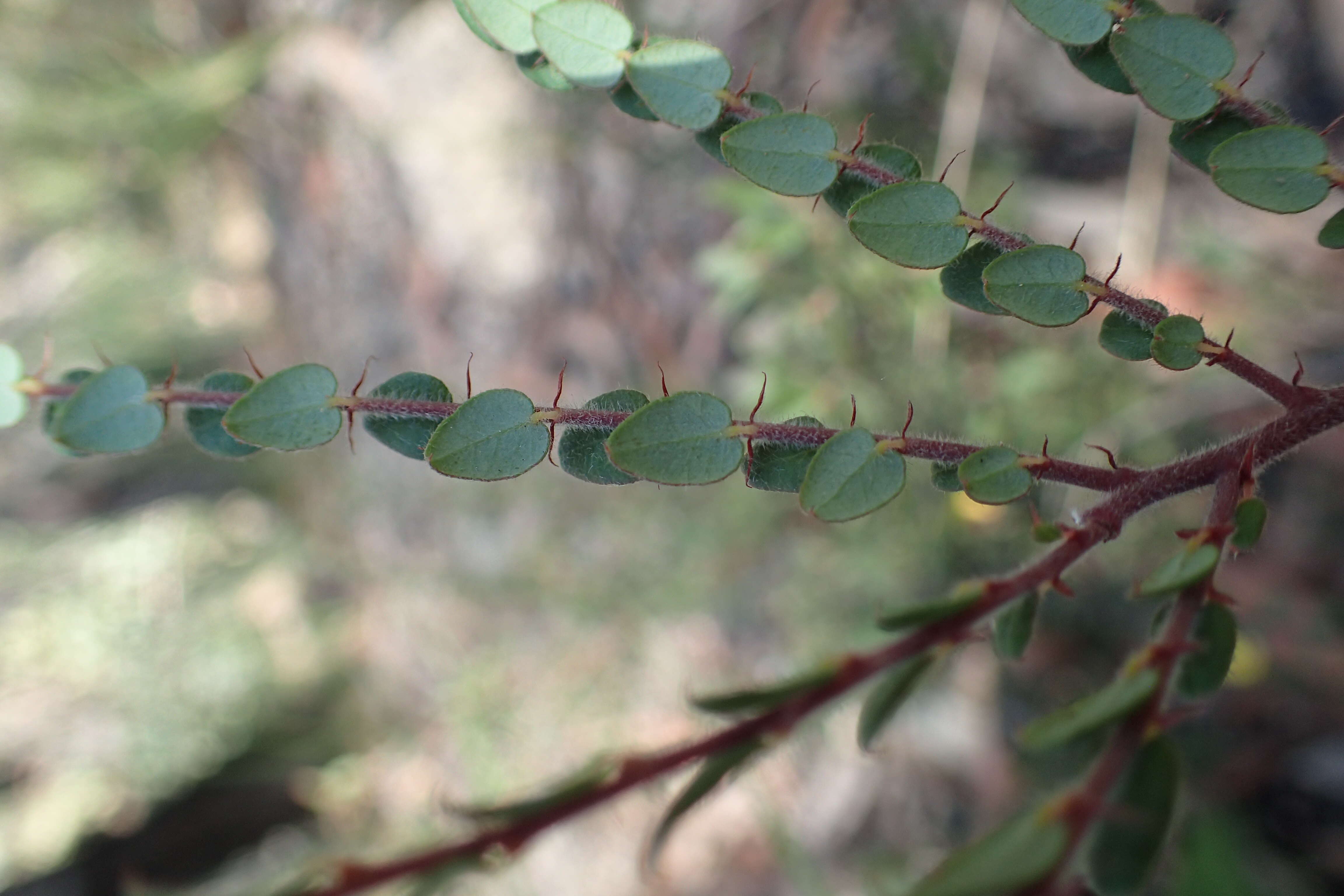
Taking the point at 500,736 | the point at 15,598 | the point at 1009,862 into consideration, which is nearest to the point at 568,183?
the point at 500,736

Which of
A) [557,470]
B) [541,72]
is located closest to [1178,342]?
[541,72]

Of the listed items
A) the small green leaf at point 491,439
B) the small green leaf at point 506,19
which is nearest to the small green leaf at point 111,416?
the small green leaf at point 491,439

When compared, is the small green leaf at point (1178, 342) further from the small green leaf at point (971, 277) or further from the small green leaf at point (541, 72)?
the small green leaf at point (541, 72)

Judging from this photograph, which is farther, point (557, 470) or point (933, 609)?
point (557, 470)

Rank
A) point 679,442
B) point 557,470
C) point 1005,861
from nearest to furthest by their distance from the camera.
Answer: point 1005,861 < point 679,442 < point 557,470

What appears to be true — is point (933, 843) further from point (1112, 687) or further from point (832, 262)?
point (1112, 687)

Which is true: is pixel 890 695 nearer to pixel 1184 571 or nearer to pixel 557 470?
pixel 1184 571
